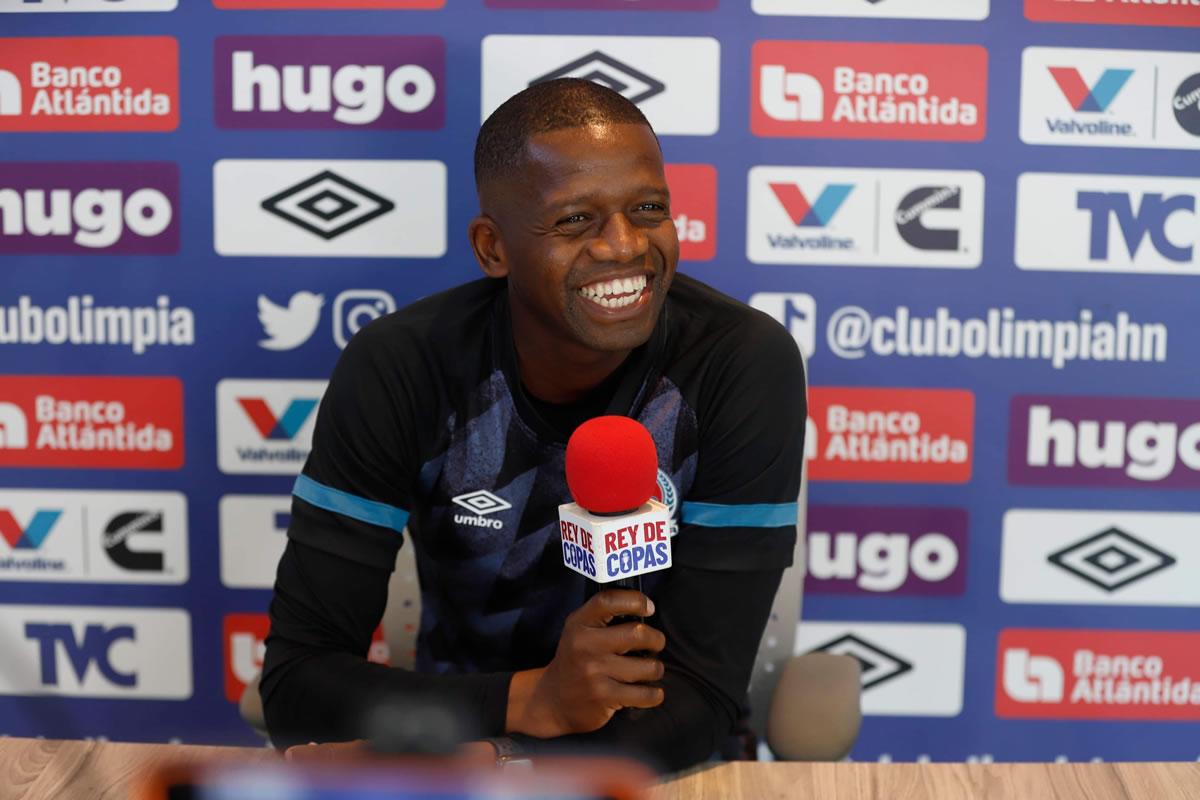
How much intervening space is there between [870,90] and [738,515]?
0.99 metres

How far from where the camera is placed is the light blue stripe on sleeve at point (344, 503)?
4.29ft

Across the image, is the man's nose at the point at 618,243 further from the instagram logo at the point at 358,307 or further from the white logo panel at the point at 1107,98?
the white logo panel at the point at 1107,98

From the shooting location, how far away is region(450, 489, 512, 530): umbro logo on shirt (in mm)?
1356

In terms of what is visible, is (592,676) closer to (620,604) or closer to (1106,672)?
(620,604)

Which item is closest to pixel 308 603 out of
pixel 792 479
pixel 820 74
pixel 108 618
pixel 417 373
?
pixel 417 373

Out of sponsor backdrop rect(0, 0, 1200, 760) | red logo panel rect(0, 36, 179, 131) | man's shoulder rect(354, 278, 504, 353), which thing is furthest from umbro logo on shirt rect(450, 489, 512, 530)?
red logo panel rect(0, 36, 179, 131)

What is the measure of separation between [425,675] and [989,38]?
A: 1457 mm

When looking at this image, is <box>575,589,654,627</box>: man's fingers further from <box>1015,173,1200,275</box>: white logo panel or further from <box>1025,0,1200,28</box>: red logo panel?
<box>1025,0,1200,28</box>: red logo panel

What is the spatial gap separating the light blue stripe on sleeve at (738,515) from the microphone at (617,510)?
0.42 meters

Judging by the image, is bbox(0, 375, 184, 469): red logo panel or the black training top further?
bbox(0, 375, 184, 469): red logo panel

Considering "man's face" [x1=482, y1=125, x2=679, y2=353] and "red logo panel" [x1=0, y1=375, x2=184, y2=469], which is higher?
"man's face" [x1=482, y1=125, x2=679, y2=353]

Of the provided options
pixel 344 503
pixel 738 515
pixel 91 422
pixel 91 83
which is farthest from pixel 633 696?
pixel 91 83

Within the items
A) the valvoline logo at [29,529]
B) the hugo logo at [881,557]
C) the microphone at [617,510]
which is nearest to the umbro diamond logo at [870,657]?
the hugo logo at [881,557]

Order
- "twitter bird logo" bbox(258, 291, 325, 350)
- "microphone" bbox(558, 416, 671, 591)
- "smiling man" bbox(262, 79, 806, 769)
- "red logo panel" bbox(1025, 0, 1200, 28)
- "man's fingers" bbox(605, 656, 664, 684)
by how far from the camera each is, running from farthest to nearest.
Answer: "twitter bird logo" bbox(258, 291, 325, 350) → "red logo panel" bbox(1025, 0, 1200, 28) → "smiling man" bbox(262, 79, 806, 769) → "man's fingers" bbox(605, 656, 664, 684) → "microphone" bbox(558, 416, 671, 591)
